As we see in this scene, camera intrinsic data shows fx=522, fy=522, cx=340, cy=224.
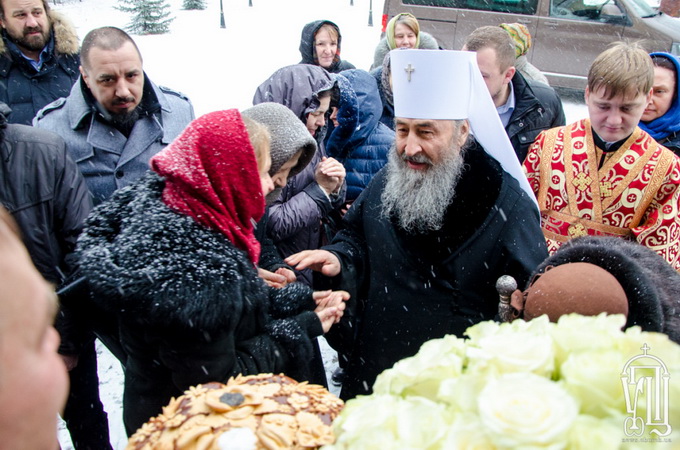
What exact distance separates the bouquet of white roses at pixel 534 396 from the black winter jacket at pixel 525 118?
293cm

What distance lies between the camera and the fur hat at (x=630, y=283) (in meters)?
1.24

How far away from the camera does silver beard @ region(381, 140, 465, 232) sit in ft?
7.53

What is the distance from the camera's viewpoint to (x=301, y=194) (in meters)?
3.05

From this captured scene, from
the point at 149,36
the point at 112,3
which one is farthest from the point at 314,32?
the point at 112,3

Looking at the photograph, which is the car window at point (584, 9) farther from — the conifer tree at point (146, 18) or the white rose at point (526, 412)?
the conifer tree at point (146, 18)

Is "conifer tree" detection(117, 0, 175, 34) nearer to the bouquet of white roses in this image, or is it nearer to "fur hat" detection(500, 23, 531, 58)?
"fur hat" detection(500, 23, 531, 58)

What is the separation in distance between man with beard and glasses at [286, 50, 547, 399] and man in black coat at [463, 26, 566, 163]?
1.29 m

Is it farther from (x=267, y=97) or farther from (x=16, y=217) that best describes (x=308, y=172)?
(x=16, y=217)

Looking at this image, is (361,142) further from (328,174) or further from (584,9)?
(584,9)

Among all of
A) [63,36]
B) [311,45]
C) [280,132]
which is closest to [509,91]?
[311,45]

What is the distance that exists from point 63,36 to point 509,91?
321cm

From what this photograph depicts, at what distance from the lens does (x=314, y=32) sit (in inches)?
191

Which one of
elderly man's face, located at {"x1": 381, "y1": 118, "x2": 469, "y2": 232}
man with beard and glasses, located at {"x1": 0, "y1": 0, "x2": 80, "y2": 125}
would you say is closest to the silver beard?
elderly man's face, located at {"x1": 381, "y1": 118, "x2": 469, "y2": 232}

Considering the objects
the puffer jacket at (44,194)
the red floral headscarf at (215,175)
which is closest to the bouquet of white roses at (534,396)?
the red floral headscarf at (215,175)
